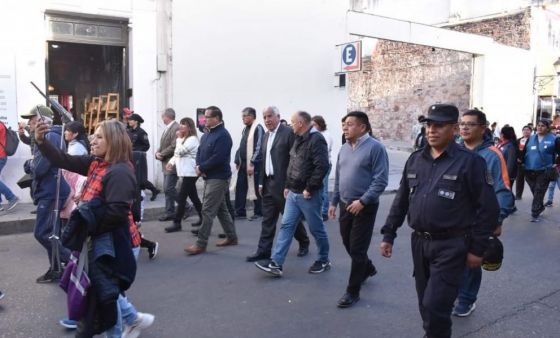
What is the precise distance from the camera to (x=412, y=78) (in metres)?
25.1

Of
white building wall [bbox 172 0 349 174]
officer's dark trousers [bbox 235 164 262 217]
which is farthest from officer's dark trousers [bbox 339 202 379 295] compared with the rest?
white building wall [bbox 172 0 349 174]

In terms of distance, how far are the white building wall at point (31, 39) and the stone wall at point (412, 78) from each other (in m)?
13.9

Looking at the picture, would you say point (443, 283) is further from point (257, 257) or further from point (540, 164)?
point (540, 164)

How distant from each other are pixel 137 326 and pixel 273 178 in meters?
2.50

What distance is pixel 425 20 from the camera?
81.3ft

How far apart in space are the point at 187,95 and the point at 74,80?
2717mm

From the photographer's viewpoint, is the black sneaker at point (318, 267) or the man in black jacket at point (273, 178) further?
the man in black jacket at point (273, 178)

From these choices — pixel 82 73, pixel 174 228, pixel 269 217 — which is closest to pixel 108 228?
pixel 269 217

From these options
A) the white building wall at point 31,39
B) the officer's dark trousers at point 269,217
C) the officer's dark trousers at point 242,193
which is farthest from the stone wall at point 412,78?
the officer's dark trousers at point 269,217

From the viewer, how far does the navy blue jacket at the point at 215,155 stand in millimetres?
6113

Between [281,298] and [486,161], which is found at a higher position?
[486,161]

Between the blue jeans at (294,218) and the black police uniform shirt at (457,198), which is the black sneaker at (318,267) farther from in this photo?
the black police uniform shirt at (457,198)

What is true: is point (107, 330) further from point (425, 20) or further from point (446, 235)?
point (425, 20)

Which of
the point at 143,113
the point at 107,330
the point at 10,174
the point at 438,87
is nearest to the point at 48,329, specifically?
the point at 107,330
